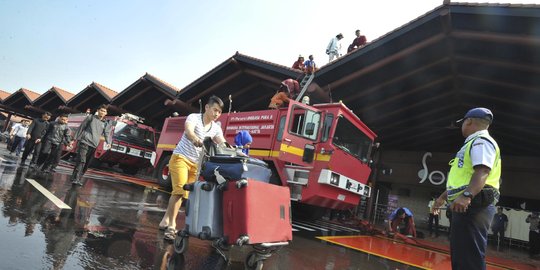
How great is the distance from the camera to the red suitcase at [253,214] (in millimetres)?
2584

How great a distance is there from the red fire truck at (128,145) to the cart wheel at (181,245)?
1048cm

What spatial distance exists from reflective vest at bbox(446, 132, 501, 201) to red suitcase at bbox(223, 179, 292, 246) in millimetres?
1375

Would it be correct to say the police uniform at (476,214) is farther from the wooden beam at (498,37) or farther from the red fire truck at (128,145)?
the red fire truck at (128,145)

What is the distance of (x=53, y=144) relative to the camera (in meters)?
7.93

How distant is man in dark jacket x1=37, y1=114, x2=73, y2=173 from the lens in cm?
783

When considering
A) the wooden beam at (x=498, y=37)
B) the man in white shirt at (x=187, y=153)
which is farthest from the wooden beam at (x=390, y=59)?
the man in white shirt at (x=187, y=153)

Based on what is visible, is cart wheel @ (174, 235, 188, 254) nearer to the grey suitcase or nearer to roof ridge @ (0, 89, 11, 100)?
the grey suitcase

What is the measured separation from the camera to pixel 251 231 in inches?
102

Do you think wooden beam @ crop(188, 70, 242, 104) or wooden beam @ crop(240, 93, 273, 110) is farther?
wooden beam @ crop(240, 93, 273, 110)

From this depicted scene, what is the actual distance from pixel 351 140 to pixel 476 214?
523 centimetres

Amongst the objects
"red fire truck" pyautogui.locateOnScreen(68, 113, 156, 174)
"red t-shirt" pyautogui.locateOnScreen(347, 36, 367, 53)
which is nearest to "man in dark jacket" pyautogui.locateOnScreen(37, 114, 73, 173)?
"red fire truck" pyautogui.locateOnScreen(68, 113, 156, 174)

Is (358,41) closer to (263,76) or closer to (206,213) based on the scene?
(263,76)

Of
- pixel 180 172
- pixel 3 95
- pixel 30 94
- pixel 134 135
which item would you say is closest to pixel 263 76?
pixel 134 135

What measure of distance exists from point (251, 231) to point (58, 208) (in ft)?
8.83
